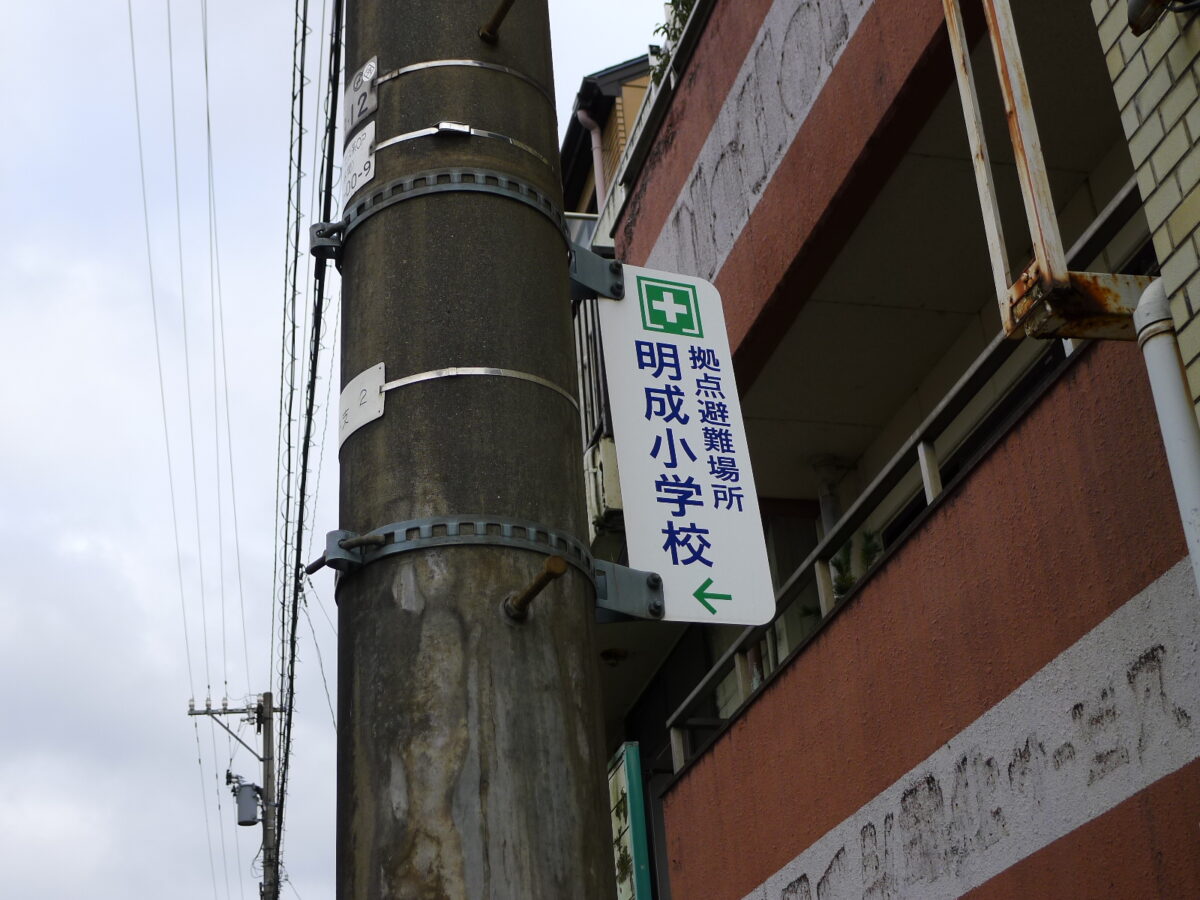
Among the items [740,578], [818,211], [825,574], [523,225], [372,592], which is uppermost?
[818,211]

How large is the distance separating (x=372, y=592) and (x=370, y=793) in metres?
0.43

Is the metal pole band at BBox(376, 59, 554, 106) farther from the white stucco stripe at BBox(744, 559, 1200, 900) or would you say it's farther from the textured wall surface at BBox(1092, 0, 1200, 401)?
the white stucco stripe at BBox(744, 559, 1200, 900)

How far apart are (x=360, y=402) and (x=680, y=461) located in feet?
5.34

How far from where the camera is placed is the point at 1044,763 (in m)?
6.07

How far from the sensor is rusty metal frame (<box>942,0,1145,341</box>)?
15.3 feet

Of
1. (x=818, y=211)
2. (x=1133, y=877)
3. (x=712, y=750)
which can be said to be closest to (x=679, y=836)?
(x=712, y=750)

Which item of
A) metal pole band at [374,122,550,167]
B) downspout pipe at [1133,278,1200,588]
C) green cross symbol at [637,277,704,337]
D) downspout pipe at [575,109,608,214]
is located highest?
downspout pipe at [575,109,608,214]

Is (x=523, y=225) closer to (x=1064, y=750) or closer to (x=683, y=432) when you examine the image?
(x=683, y=432)

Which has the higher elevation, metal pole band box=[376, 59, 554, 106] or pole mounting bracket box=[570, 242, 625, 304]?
metal pole band box=[376, 59, 554, 106]

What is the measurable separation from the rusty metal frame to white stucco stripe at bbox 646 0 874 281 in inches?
149

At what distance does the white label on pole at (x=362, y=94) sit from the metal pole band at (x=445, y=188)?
0.32 m

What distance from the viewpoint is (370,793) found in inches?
115

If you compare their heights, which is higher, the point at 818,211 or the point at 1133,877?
the point at 818,211

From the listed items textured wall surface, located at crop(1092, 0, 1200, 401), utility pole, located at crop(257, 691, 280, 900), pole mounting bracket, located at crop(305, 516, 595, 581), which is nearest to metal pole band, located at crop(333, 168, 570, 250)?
pole mounting bracket, located at crop(305, 516, 595, 581)
